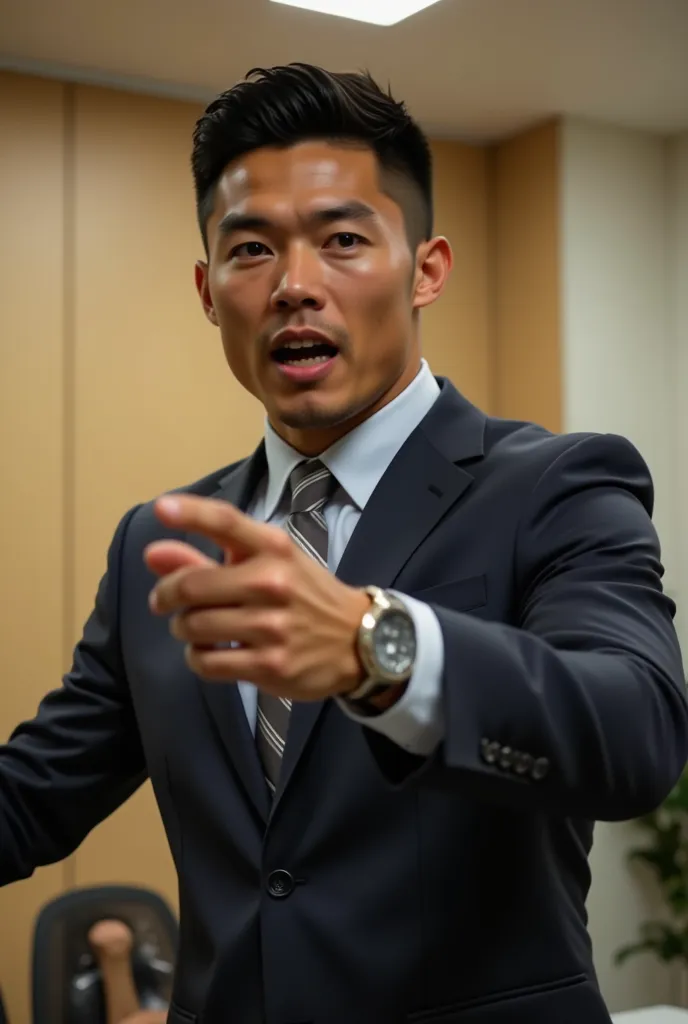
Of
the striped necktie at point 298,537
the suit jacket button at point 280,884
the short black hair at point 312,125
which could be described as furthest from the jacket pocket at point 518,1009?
the short black hair at point 312,125

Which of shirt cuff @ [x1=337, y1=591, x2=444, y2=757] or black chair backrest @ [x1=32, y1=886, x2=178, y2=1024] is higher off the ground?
shirt cuff @ [x1=337, y1=591, x2=444, y2=757]

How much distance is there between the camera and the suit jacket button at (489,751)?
82 centimetres

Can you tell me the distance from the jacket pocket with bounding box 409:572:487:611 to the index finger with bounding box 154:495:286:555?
48 centimetres

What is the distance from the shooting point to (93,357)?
3.69 meters

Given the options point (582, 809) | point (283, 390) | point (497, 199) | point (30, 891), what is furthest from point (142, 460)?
point (582, 809)

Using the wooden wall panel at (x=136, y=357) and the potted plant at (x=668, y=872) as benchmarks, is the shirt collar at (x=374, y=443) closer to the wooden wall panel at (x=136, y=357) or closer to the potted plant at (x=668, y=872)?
the wooden wall panel at (x=136, y=357)

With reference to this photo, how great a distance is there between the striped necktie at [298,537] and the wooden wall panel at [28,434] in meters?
2.30

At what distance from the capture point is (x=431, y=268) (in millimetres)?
1553

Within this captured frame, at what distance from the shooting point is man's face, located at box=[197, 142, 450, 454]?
52.9 inches

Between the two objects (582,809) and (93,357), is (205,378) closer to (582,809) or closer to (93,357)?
(93,357)

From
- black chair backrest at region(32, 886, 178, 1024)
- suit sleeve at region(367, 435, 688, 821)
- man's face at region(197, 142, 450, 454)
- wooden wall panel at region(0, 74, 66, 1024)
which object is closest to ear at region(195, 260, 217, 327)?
man's face at region(197, 142, 450, 454)

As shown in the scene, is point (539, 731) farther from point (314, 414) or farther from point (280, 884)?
point (314, 414)

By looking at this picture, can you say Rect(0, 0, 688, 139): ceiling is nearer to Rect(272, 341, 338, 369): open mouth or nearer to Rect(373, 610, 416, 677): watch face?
Rect(272, 341, 338, 369): open mouth

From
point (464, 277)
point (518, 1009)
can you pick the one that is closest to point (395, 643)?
point (518, 1009)
